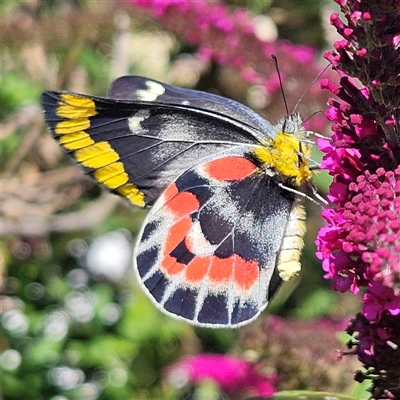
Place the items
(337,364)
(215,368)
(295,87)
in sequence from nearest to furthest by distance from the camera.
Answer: (337,364) → (295,87) → (215,368)

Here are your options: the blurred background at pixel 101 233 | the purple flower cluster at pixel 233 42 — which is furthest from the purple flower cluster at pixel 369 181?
the purple flower cluster at pixel 233 42

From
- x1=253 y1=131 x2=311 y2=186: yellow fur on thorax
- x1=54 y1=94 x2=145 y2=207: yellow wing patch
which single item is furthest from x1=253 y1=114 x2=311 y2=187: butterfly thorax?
x1=54 y1=94 x2=145 y2=207: yellow wing patch

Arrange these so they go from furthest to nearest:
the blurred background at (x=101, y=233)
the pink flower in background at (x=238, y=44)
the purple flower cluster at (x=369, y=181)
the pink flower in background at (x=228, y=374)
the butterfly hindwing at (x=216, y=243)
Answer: the blurred background at (x=101, y=233) < the pink flower in background at (x=238, y=44) < the pink flower in background at (x=228, y=374) < the butterfly hindwing at (x=216, y=243) < the purple flower cluster at (x=369, y=181)

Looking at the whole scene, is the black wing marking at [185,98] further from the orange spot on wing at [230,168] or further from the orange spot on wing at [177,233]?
the orange spot on wing at [177,233]

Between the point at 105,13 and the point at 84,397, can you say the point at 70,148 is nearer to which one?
the point at 105,13

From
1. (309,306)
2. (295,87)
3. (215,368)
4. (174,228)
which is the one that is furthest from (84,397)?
(174,228)

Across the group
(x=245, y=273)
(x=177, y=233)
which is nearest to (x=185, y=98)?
(x=177, y=233)
